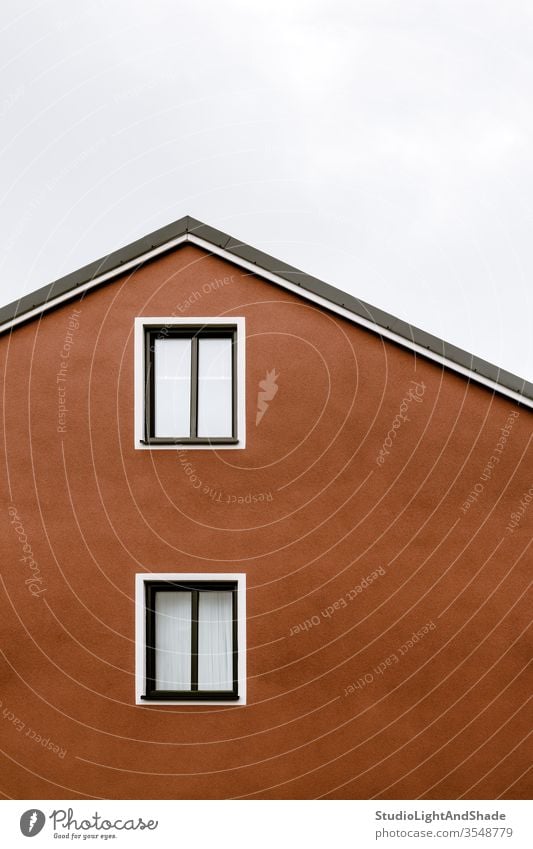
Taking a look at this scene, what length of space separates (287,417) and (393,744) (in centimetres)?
451

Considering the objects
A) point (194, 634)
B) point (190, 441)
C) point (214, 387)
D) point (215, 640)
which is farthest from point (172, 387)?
point (215, 640)

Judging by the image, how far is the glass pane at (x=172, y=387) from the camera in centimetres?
1348

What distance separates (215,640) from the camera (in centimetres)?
1307

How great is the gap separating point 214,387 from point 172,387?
1.93ft

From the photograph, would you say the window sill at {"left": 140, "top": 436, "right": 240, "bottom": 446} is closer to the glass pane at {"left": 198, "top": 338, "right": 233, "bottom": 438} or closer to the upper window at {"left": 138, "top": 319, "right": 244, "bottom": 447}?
the upper window at {"left": 138, "top": 319, "right": 244, "bottom": 447}

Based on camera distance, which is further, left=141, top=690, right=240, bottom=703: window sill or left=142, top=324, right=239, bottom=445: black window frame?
left=142, top=324, right=239, bottom=445: black window frame

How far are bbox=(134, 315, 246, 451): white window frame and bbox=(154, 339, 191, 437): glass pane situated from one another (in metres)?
0.24

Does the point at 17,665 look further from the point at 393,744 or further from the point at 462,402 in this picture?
the point at 462,402

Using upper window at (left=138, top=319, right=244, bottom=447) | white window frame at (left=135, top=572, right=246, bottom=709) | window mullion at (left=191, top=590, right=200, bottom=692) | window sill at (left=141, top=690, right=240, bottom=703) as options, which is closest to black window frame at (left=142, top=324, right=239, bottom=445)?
upper window at (left=138, top=319, right=244, bottom=447)

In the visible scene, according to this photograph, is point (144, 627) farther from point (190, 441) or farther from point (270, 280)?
point (270, 280)

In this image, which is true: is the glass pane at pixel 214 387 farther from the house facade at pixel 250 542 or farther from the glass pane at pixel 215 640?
the glass pane at pixel 215 640

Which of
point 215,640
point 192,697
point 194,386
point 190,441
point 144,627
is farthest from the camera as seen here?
point 194,386

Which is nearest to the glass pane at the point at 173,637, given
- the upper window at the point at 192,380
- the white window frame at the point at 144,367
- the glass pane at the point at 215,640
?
the glass pane at the point at 215,640

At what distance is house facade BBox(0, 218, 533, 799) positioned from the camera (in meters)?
12.6
